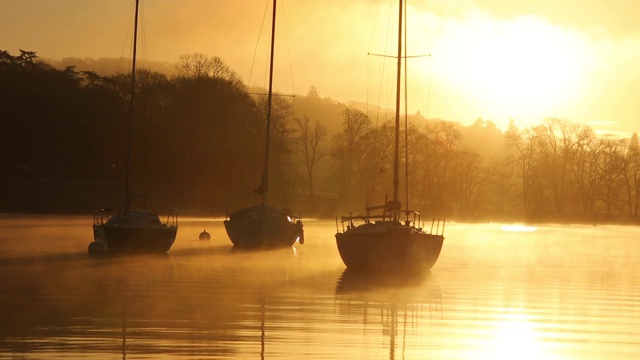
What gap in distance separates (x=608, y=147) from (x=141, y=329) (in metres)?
138

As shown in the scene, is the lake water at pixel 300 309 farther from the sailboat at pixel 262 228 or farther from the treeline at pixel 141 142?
the treeline at pixel 141 142

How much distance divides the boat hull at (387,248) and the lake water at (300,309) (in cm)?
62

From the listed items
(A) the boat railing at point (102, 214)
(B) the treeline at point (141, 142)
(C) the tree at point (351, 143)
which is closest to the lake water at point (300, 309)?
(A) the boat railing at point (102, 214)

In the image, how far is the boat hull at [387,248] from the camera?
119ft

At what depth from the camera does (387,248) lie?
36219 mm

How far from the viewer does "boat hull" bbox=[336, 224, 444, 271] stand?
3625cm

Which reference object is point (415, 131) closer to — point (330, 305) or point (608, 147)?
point (608, 147)

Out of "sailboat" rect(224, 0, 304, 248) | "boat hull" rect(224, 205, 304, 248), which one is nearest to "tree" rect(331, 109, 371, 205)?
"sailboat" rect(224, 0, 304, 248)

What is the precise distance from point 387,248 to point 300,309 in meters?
10.3

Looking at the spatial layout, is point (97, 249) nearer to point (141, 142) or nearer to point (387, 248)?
point (387, 248)

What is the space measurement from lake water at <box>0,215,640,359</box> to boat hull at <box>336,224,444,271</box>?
0.62 meters

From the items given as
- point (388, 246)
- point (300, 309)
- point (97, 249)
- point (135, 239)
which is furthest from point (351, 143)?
point (300, 309)

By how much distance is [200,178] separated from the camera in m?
112

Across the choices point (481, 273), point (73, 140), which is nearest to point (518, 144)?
point (73, 140)
